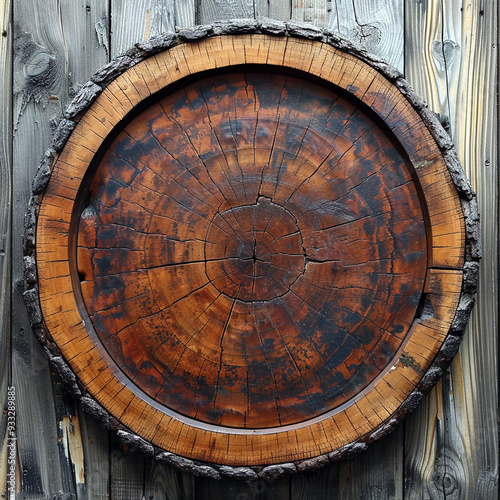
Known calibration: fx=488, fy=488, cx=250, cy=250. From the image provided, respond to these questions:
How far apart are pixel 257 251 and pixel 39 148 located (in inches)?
30.2

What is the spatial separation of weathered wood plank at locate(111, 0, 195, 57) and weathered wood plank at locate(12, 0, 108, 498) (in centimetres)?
5

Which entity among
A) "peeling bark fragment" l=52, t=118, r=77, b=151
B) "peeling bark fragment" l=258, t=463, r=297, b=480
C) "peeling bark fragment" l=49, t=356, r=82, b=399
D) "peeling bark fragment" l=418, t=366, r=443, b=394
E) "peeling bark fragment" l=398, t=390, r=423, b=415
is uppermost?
"peeling bark fragment" l=52, t=118, r=77, b=151

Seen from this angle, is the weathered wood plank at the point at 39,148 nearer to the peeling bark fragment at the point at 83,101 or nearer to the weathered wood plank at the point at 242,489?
the peeling bark fragment at the point at 83,101

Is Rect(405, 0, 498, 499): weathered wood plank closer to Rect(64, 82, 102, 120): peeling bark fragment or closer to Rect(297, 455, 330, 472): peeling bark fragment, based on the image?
Rect(297, 455, 330, 472): peeling bark fragment

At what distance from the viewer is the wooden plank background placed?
4.94 feet

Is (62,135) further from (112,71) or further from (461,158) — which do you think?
(461,158)

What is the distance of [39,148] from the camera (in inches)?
59.7

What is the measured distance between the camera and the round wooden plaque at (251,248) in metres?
1.35

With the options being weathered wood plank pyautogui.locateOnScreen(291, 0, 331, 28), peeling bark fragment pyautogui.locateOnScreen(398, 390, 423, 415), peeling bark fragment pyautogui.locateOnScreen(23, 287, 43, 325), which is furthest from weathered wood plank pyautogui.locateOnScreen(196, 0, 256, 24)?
peeling bark fragment pyautogui.locateOnScreen(398, 390, 423, 415)

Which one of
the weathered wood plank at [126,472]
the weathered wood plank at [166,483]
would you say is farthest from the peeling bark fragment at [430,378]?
the weathered wood plank at [126,472]

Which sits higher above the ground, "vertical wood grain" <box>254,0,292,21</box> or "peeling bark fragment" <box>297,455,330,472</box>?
"vertical wood grain" <box>254,0,292,21</box>

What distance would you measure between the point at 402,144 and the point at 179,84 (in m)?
0.65

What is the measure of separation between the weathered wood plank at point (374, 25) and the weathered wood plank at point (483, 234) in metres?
0.04

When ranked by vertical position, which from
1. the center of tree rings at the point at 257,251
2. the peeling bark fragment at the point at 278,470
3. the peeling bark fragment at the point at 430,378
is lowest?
the peeling bark fragment at the point at 278,470
